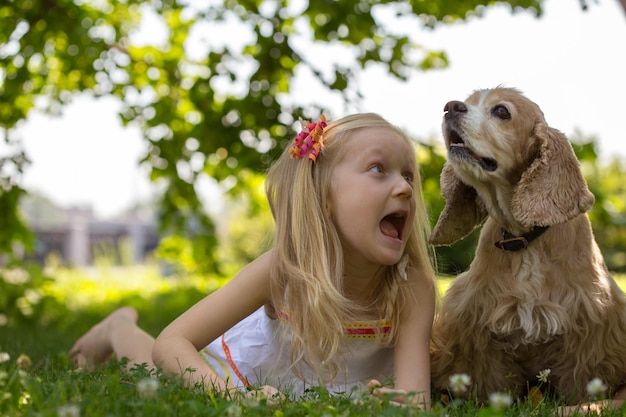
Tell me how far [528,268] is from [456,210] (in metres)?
0.49

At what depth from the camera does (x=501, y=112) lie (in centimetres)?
277

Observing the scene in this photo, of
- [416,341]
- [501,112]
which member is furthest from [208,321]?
[501,112]

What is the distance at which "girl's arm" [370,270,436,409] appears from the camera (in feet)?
9.34

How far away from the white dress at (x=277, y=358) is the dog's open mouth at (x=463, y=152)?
842 millimetres

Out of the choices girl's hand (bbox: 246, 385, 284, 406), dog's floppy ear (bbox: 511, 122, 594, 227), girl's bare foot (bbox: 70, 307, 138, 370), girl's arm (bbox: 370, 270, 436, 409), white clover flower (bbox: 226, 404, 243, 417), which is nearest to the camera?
white clover flower (bbox: 226, 404, 243, 417)

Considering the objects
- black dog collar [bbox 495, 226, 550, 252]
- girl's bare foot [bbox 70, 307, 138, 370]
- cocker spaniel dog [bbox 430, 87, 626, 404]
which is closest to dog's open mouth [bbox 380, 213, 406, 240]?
cocker spaniel dog [bbox 430, 87, 626, 404]

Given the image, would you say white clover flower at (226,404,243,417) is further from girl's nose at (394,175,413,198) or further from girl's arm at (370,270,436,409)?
girl's nose at (394,175,413,198)

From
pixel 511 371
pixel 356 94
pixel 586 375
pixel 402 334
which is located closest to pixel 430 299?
pixel 402 334

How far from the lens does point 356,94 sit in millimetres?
5500

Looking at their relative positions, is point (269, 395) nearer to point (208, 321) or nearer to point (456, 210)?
point (208, 321)

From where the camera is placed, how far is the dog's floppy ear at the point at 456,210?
3.10 m

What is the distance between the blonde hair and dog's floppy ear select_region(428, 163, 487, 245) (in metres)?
0.14

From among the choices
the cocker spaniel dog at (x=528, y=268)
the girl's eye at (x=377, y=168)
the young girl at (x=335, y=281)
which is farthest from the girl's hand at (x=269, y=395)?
the girl's eye at (x=377, y=168)

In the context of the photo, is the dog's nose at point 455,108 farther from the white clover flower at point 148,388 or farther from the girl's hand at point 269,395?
the white clover flower at point 148,388
